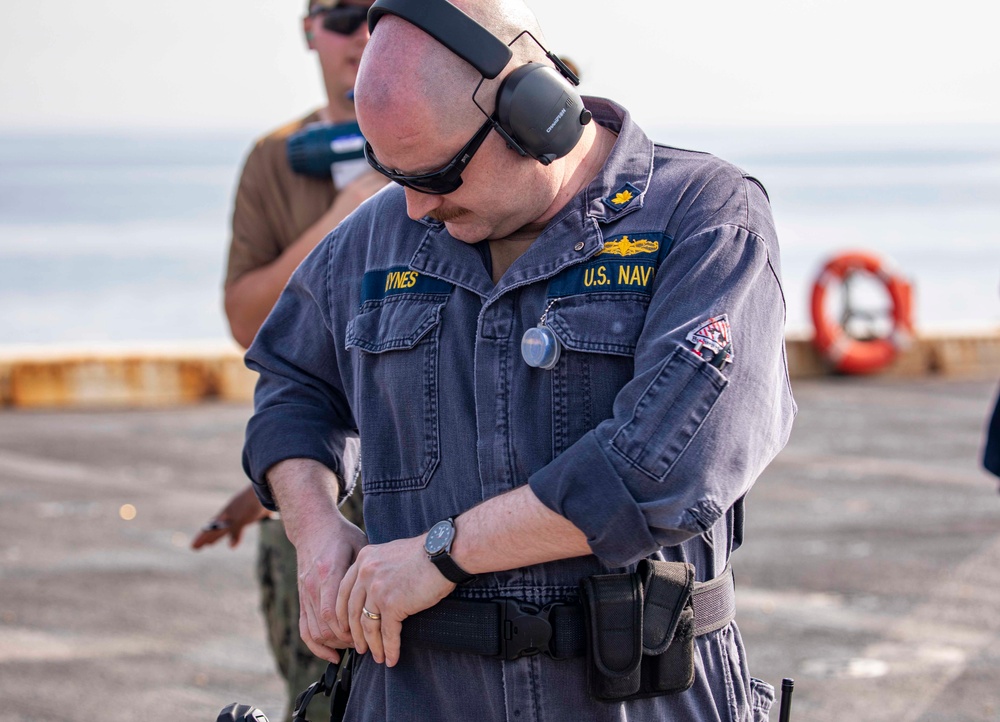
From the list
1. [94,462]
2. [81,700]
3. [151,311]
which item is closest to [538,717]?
[81,700]

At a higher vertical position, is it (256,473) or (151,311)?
(256,473)

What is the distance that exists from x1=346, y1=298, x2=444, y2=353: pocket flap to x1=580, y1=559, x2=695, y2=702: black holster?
0.53m

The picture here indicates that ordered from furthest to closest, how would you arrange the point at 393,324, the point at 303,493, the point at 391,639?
the point at 303,493 → the point at 393,324 → the point at 391,639

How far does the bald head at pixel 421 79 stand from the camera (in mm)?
2109

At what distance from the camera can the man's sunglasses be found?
360 cm

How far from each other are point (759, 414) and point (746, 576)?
4.84m

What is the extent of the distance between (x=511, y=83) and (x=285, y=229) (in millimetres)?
1713

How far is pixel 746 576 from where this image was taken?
22.0 ft

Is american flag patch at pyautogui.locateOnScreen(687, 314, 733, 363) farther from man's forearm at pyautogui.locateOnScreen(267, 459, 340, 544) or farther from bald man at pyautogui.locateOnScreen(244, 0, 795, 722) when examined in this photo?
man's forearm at pyautogui.locateOnScreen(267, 459, 340, 544)

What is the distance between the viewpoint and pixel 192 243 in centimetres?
3991

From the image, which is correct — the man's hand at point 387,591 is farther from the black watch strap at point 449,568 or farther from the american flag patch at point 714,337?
the american flag patch at point 714,337

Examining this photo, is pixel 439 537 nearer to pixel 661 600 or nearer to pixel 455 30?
pixel 661 600

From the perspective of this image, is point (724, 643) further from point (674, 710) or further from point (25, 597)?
point (25, 597)

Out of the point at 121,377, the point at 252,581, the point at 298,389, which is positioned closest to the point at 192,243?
the point at 121,377
